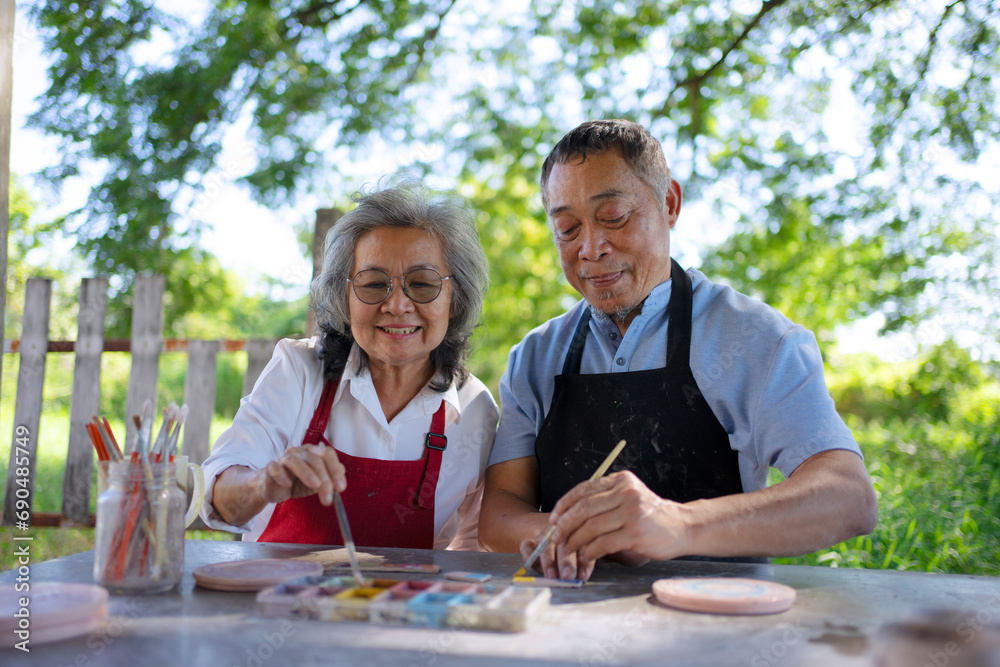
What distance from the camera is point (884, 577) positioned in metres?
1.58

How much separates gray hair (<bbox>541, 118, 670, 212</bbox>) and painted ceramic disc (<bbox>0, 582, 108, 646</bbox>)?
1664mm

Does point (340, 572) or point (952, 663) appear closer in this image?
point (952, 663)

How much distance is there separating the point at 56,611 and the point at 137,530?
0.24 meters

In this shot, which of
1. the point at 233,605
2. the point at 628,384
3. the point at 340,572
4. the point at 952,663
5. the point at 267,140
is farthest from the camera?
the point at 267,140

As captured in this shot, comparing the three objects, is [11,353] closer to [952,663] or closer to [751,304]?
[751,304]

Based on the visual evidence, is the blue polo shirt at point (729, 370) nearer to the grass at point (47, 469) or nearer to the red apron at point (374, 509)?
the red apron at point (374, 509)

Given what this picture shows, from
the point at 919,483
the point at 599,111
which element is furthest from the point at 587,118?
the point at 919,483

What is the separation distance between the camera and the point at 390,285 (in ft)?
7.31

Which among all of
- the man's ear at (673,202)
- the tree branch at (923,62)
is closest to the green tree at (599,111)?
the tree branch at (923,62)

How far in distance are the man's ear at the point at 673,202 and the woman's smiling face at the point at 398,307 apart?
0.73 meters

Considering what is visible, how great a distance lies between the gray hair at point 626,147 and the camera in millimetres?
2213

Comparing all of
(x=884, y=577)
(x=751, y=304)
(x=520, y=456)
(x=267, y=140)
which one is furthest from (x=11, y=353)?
(x=884, y=577)

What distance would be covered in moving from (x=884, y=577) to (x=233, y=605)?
1.32 metres

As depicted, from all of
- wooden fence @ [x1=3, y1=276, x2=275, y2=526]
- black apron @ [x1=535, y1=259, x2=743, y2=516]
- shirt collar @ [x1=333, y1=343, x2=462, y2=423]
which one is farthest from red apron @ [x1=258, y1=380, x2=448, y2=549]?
wooden fence @ [x1=3, y1=276, x2=275, y2=526]
